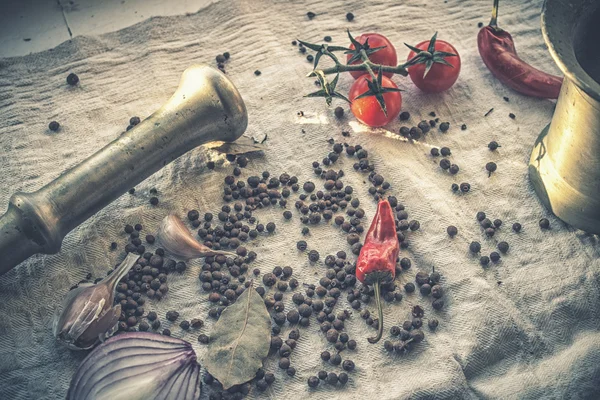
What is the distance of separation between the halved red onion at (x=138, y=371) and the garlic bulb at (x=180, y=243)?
0.25 metres

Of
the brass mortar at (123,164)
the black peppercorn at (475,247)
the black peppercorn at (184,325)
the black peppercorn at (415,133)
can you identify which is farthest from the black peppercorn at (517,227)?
the black peppercorn at (184,325)

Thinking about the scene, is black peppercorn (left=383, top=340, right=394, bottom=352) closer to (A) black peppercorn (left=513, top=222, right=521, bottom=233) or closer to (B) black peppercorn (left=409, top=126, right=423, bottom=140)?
(A) black peppercorn (left=513, top=222, right=521, bottom=233)

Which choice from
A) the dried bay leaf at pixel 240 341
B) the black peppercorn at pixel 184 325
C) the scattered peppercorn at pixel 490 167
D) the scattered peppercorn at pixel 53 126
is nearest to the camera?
the dried bay leaf at pixel 240 341

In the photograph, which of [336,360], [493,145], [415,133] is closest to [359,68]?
[415,133]

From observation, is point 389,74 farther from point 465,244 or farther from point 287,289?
point 287,289

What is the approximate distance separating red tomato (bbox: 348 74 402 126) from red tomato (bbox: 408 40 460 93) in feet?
0.36

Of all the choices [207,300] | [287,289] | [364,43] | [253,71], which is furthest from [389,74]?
[207,300]

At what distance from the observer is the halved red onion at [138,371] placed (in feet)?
5.06

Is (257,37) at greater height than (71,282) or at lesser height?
greater

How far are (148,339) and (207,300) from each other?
0.20 metres

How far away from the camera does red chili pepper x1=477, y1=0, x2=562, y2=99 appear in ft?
6.64

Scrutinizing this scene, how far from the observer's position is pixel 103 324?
1641mm

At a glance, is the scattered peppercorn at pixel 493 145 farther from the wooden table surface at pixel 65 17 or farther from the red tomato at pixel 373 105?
the wooden table surface at pixel 65 17

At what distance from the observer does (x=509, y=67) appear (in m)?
2.05
